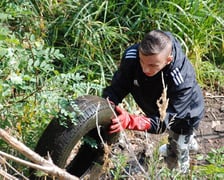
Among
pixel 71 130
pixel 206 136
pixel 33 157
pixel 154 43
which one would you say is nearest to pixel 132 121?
pixel 71 130

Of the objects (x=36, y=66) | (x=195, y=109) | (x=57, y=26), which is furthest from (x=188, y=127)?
(x=57, y=26)

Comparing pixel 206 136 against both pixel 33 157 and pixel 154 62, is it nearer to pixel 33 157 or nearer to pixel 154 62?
pixel 154 62

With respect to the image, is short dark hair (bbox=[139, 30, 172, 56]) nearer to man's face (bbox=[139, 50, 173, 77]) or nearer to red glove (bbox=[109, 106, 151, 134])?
man's face (bbox=[139, 50, 173, 77])

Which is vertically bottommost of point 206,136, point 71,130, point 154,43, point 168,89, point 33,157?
point 206,136

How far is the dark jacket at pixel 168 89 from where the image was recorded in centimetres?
369

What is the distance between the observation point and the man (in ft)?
11.7

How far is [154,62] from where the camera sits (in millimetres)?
3521

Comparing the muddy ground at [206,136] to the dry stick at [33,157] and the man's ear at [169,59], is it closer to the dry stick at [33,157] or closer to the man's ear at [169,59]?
the man's ear at [169,59]

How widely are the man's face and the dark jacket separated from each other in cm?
8

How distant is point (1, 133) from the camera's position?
175 centimetres

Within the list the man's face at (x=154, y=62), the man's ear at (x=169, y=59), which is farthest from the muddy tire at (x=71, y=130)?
the man's ear at (x=169, y=59)

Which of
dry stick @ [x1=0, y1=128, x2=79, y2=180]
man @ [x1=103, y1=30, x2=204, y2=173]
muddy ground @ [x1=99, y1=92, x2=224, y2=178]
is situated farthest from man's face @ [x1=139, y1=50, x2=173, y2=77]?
dry stick @ [x1=0, y1=128, x2=79, y2=180]

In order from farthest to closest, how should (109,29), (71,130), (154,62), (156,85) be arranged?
(109,29), (156,85), (71,130), (154,62)

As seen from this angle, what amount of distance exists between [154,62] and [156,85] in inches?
10.2
